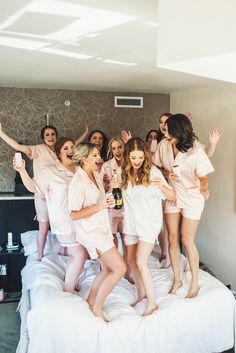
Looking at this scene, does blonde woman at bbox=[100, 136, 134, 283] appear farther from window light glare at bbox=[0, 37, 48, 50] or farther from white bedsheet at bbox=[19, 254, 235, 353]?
window light glare at bbox=[0, 37, 48, 50]

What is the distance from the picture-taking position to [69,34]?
233 cm

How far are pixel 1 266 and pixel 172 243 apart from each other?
89.9 inches

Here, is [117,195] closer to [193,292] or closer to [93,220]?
[93,220]

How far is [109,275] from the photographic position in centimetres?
257

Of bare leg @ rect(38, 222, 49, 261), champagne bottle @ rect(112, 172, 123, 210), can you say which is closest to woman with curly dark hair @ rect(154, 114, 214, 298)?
champagne bottle @ rect(112, 172, 123, 210)

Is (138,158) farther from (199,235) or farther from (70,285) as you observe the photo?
(199,235)

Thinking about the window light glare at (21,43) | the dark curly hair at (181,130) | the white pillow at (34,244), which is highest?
the window light glare at (21,43)

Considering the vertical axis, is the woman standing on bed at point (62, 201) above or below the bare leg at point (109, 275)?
above

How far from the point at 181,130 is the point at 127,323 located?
1.43 metres

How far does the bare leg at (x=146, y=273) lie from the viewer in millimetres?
2629

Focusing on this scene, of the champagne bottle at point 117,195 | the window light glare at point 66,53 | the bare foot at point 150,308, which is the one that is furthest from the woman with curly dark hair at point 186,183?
the window light glare at point 66,53

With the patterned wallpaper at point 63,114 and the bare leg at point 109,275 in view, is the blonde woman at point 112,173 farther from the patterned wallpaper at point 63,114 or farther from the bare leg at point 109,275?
the patterned wallpaper at point 63,114

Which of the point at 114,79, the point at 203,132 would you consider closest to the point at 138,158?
the point at 114,79

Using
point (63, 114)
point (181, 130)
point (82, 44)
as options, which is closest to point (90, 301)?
point (181, 130)
